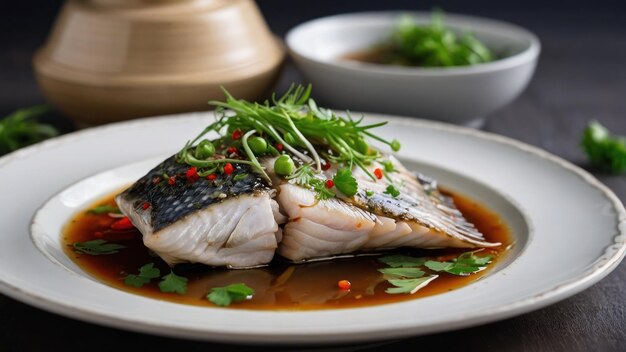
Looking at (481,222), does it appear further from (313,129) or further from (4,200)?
(4,200)

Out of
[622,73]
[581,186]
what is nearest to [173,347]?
[581,186]

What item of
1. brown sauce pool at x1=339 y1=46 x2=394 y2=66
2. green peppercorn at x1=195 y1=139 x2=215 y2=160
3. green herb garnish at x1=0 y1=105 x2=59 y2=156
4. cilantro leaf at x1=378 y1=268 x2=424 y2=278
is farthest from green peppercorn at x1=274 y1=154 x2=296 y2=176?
brown sauce pool at x1=339 y1=46 x2=394 y2=66

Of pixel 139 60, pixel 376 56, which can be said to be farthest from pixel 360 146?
pixel 376 56

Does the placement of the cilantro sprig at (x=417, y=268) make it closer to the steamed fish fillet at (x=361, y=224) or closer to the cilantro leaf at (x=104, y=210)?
the steamed fish fillet at (x=361, y=224)

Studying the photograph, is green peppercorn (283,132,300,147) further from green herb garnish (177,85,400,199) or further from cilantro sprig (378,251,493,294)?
cilantro sprig (378,251,493,294)

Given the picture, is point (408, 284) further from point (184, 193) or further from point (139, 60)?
point (139, 60)

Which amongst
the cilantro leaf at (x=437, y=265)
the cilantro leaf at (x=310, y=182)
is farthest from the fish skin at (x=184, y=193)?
the cilantro leaf at (x=437, y=265)
